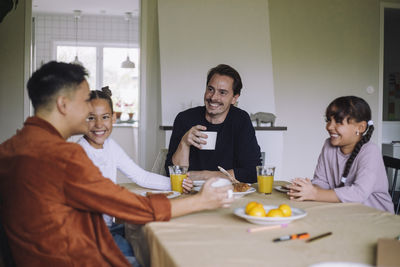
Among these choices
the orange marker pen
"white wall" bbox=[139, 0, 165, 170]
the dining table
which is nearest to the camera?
the dining table

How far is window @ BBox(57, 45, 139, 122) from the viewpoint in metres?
7.69

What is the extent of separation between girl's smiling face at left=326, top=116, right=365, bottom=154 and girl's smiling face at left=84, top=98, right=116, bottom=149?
95 centimetres

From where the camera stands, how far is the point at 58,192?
103 centimetres

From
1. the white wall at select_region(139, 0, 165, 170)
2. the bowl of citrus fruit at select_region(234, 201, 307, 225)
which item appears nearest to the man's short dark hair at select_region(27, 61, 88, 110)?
the bowl of citrus fruit at select_region(234, 201, 307, 225)

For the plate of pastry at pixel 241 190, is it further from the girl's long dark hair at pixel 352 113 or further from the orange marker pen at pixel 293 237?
the orange marker pen at pixel 293 237

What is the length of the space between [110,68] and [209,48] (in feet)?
13.9

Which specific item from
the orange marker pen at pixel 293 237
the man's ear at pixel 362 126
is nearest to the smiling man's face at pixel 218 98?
the man's ear at pixel 362 126

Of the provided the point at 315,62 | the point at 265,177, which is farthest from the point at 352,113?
the point at 315,62

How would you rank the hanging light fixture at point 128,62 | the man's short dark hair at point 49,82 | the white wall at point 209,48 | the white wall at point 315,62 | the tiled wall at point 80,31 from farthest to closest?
the tiled wall at point 80,31
the hanging light fixture at point 128,62
the white wall at point 315,62
the white wall at point 209,48
the man's short dark hair at point 49,82

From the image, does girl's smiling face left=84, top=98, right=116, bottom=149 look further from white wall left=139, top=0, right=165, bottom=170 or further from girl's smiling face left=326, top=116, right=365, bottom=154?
white wall left=139, top=0, right=165, bottom=170

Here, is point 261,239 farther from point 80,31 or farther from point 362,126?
point 80,31

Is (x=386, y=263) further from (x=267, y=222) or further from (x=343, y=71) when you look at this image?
(x=343, y=71)

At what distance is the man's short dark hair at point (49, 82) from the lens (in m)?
1.10

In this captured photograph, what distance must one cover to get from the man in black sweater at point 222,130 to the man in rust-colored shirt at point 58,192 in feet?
3.41
